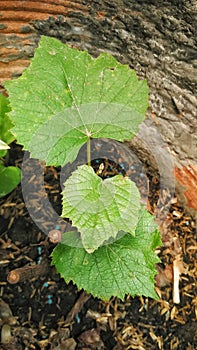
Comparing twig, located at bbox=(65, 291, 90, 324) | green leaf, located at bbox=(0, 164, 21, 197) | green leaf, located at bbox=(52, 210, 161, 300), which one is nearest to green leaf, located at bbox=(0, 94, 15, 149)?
green leaf, located at bbox=(0, 164, 21, 197)

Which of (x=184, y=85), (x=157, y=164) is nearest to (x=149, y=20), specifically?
(x=184, y=85)

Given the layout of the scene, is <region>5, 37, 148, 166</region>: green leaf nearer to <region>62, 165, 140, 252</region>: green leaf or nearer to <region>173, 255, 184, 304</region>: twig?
<region>62, 165, 140, 252</region>: green leaf

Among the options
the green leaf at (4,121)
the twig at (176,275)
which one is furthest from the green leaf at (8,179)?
the twig at (176,275)

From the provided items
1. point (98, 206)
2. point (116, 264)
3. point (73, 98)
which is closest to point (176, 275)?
point (116, 264)

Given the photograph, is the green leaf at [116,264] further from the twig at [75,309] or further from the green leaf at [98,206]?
Answer: the twig at [75,309]

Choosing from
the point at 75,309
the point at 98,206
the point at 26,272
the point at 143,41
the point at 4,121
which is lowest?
the point at 75,309

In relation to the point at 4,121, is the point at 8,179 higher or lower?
lower

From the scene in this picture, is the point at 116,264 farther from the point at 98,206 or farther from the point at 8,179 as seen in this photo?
the point at 8,179
